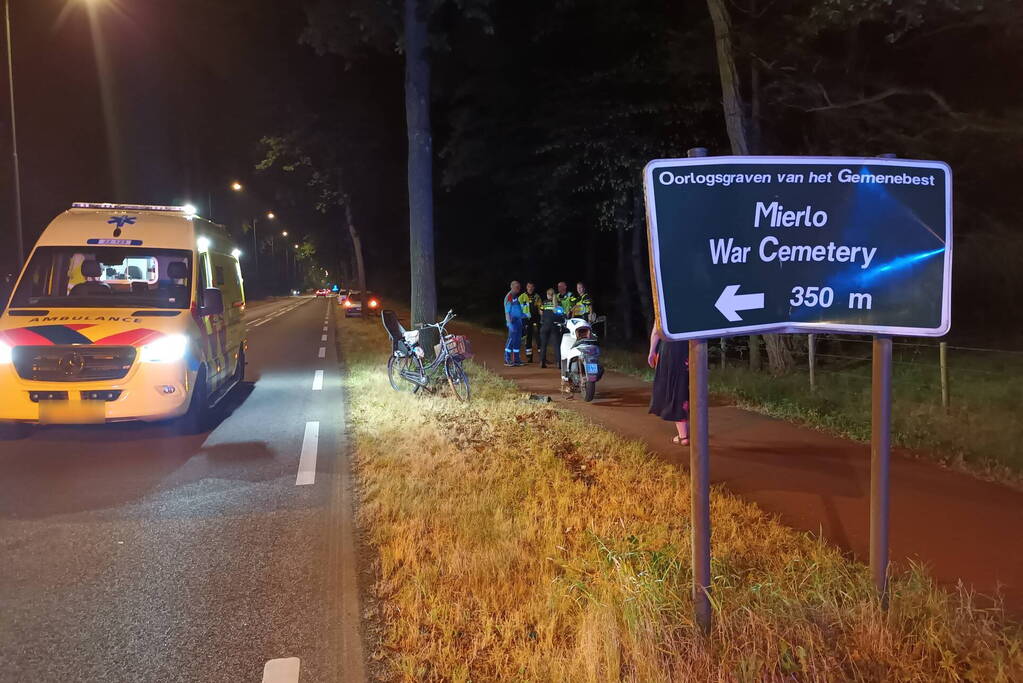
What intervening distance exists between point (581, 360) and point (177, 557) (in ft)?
21.8

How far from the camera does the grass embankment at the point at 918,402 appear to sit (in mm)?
6855

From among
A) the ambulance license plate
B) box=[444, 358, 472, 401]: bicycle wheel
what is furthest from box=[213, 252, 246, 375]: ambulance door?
box=[444, 358, 472, 401]: bicycle wheel

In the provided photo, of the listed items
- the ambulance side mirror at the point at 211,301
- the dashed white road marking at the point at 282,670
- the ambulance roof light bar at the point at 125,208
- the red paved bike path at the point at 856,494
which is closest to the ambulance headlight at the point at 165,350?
the ambulance side mirror at the point at 211,301

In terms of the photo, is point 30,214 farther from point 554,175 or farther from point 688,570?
point 688,570

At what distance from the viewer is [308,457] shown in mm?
7129

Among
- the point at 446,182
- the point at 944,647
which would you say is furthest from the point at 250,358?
the point at 944,647

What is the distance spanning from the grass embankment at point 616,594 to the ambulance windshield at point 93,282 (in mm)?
4085

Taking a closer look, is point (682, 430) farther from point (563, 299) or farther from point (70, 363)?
point (70, 363)

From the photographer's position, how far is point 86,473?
6.58m

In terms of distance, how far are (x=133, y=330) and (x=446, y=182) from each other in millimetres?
13506

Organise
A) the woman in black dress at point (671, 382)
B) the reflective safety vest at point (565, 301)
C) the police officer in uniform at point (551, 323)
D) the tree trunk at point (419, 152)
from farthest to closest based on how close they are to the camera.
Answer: the police officer in uniform at point (551, 323) < the reflective safety vest at point (565, 301) < the tree trunk at point (419, 152) < the woman in black dress at point (671, 382)

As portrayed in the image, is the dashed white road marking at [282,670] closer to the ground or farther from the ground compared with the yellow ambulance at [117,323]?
closer to the ground

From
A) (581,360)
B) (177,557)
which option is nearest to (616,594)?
(177,557)

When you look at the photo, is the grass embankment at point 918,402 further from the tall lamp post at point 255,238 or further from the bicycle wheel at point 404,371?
the tall lamp post at point 255,238
